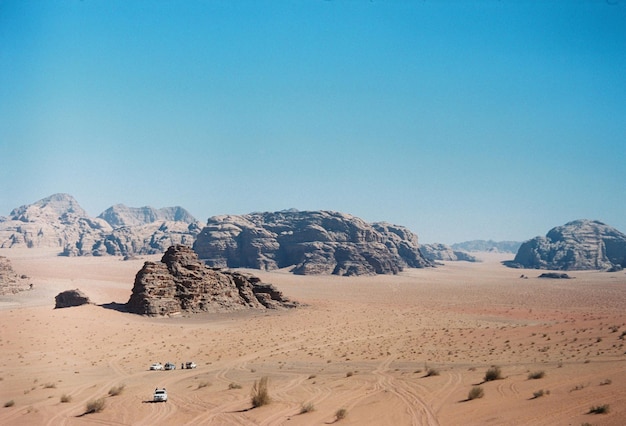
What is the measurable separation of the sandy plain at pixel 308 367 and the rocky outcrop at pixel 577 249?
12306 centimetres

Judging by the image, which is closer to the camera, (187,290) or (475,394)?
(475,394)

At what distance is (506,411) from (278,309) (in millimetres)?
39865

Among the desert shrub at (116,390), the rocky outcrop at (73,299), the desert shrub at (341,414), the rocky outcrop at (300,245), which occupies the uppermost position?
the rocky outcrop at (300,245)

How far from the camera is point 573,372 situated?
1812 centimetres

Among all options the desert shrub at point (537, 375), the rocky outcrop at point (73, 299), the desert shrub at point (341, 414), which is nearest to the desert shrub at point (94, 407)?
the desert shrub at point (341, 414)

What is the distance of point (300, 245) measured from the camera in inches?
4929

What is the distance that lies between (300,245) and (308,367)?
100m

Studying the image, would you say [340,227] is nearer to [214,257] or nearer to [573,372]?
[214,257]

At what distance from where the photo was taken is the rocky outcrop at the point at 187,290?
4406cm

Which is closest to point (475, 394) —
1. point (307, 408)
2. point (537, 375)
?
point (537, 375)

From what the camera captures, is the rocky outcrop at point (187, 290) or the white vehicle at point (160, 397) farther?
the rocky outcrop at point (187, 290)

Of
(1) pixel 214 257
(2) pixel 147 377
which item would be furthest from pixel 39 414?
(1) pixel 214 257

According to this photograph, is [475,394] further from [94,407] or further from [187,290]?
[187,290]

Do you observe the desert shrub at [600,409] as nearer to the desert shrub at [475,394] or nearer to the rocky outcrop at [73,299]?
Result: the desert shrub at [475,394]
